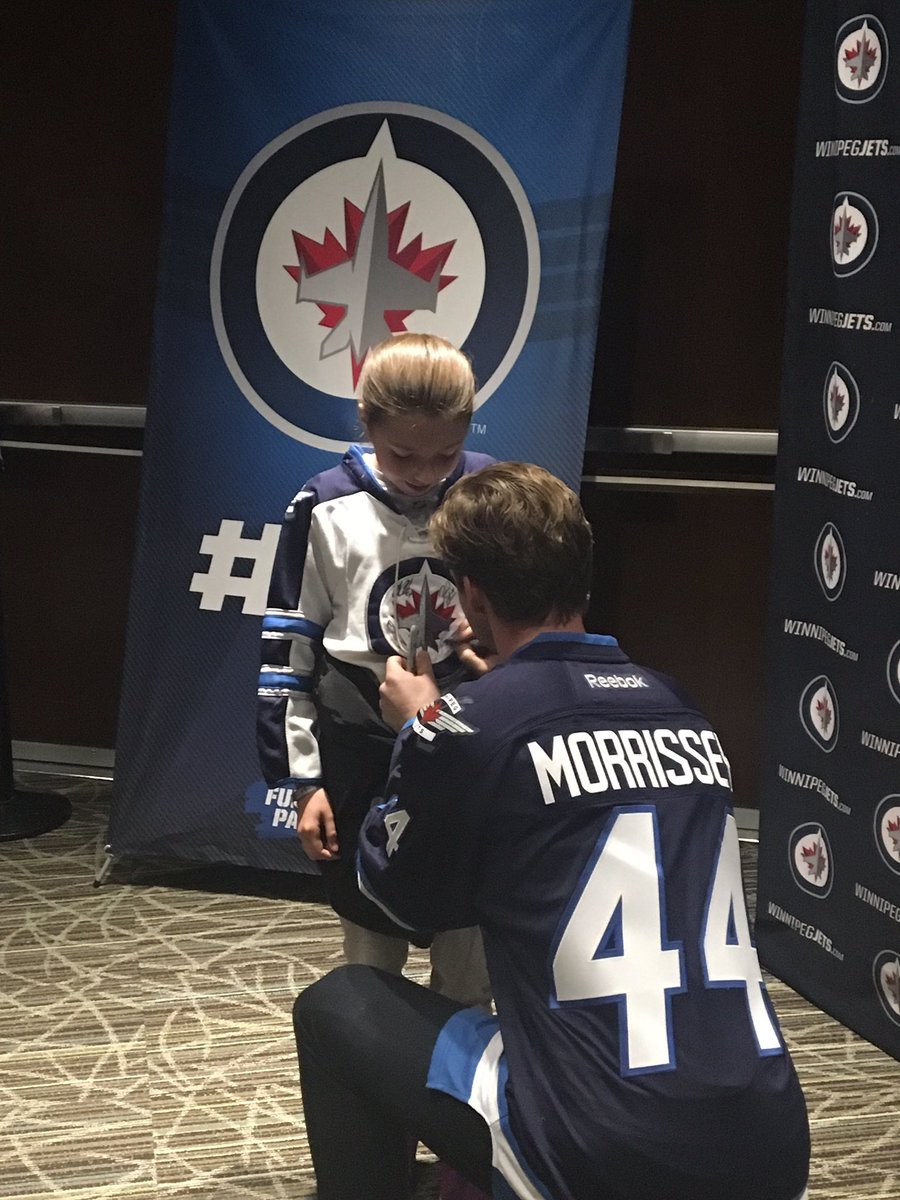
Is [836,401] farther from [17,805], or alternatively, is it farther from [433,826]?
[17,805]

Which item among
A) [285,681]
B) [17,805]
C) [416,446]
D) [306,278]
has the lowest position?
[17,805]

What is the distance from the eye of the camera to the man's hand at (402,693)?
1.80 m

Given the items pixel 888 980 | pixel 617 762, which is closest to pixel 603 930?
pixel 617 762

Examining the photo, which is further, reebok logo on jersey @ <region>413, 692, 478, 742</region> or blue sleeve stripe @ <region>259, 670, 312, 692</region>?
blue sleeve stripe @ <region>259, 670, 312, 692</region>

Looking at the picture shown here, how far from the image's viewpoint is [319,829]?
6.62ft

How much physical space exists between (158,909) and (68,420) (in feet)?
4.93

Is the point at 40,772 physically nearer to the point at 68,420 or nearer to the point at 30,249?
the point at 68,420

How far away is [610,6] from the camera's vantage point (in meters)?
2.96

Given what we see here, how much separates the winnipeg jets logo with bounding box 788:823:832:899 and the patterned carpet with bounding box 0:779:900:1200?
0.77ft

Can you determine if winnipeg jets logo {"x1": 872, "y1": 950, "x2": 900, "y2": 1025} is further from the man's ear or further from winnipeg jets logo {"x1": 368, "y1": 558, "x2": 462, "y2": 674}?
the man's ear

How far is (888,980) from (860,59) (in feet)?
5.78

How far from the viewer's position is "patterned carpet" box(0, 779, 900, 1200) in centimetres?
218

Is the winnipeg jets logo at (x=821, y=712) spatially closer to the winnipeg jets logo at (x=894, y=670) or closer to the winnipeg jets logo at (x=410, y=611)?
the winnipeg jets logo at (x=894, y=670)

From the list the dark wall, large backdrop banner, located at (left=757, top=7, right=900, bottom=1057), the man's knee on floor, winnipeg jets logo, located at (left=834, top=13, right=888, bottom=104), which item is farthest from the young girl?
the dark wall
